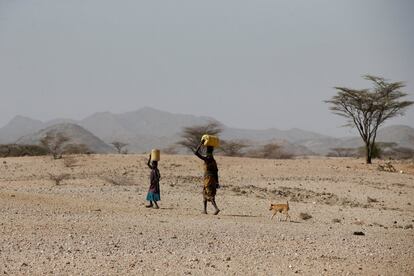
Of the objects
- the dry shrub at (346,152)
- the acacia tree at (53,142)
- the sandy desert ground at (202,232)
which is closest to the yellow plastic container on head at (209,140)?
the sandy desert ground at (202,232)

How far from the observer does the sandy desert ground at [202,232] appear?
804 centimetres

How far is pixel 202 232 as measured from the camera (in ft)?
34.6

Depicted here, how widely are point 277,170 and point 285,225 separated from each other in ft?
53.7

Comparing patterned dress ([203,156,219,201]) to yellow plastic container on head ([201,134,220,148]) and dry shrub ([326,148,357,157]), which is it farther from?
dry shrub ([326,148,357,157])

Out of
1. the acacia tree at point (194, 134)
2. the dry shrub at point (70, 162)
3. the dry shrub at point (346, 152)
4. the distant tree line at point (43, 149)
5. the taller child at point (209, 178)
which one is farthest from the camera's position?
the dry shrub at point (346, 152)

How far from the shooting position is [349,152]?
7800 centimetres

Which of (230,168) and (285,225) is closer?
(285,225)

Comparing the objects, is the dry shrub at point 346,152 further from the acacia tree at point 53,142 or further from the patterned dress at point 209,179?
the patterned dress at point 209,179

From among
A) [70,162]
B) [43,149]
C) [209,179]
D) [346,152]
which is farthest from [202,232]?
[346,152]

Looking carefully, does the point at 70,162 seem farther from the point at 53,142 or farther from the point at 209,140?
the point at 209,140

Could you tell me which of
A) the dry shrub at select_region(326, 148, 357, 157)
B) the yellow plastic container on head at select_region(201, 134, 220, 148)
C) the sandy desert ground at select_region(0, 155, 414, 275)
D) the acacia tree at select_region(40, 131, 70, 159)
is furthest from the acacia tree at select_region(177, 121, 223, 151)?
the yellow plastic container on head at select_region(201, 134, 220, 148)

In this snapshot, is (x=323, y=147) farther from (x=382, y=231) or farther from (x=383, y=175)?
(x=382, y=231)

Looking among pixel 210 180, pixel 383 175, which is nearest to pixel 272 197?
pixel 210 180

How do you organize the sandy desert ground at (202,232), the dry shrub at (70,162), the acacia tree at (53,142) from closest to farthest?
the sandy desert ground at (202,232) < the dry shrub at (70,162) < the acacia tree at (53,142)
